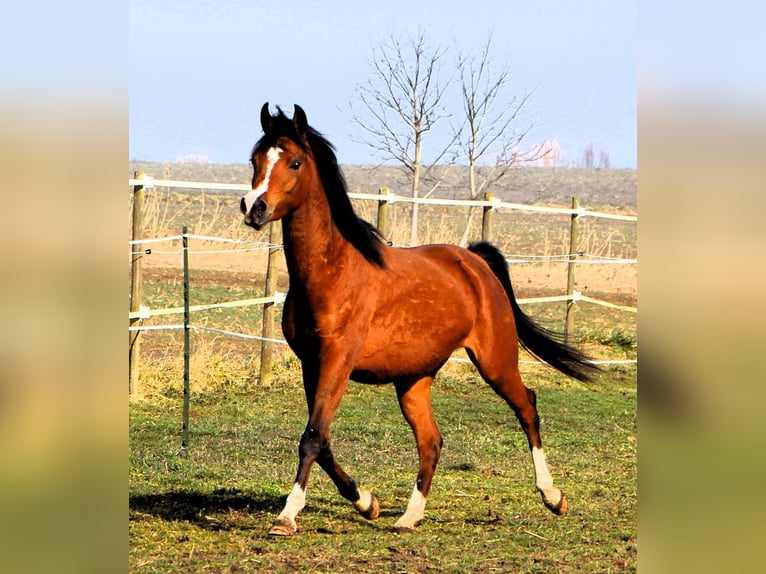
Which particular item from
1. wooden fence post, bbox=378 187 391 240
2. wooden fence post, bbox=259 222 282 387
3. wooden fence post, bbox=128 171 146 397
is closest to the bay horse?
wooden fence post, bbox=128 171 146 397

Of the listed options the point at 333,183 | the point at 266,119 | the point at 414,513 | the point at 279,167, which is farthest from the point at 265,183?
the point at 414,513

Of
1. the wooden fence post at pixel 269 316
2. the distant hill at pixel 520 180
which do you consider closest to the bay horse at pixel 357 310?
the wooden fence post at pixel 269 316

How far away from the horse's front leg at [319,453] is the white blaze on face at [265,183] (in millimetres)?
988

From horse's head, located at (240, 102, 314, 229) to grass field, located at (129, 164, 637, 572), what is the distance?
166 centimetres

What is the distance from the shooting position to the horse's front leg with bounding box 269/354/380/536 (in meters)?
4.78

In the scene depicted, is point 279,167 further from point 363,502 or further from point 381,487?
point 381,487

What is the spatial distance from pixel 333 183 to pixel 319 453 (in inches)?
57.2

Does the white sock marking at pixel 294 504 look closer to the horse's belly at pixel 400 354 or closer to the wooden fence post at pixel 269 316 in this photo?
the horse's belly at pixel 400 354

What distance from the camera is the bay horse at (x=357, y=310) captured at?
197 inches

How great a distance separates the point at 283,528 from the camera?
4734 millimetres

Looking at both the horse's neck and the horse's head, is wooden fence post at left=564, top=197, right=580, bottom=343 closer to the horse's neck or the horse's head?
the horse's neck

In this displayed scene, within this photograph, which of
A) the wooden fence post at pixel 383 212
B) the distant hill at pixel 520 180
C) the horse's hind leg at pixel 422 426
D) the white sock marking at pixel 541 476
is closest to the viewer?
the horse's hind leg at pixel 422 426
